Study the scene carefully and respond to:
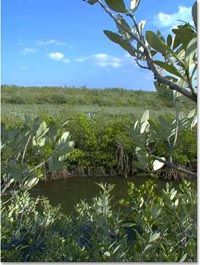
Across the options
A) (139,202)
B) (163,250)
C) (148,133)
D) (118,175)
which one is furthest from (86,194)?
(148,133)

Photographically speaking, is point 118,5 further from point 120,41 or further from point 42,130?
point 42,130

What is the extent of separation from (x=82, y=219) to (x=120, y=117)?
301 inches

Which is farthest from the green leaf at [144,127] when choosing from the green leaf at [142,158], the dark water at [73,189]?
the dark water at [73,189]

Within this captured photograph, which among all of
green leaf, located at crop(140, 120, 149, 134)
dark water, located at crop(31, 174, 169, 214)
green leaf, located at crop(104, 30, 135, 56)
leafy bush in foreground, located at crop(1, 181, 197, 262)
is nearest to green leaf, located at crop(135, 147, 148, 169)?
green leaf, located at crop(140, 120, 149, 134)

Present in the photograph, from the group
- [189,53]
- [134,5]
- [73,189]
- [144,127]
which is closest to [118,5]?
[134,5]

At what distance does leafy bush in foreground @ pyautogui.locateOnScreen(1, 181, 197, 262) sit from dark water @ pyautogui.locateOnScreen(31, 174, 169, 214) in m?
4.28

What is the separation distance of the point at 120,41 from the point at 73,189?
672 centimetres

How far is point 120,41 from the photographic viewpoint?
0.64 metres

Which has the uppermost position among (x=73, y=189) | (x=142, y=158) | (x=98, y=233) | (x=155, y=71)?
(x=155, y=71)

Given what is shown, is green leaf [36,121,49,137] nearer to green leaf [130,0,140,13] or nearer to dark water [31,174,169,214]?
green leaf [130,0,140,13]

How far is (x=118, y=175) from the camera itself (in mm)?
8547

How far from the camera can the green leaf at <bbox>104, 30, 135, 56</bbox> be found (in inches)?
25.0

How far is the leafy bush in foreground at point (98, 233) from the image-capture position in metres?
Answer: 1.28

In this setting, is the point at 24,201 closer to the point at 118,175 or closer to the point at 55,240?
the point at 55,240
